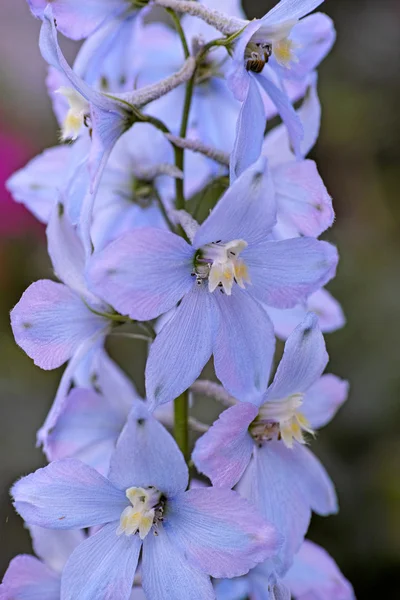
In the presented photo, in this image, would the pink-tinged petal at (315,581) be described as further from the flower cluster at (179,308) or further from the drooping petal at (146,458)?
the drooping petal at (146,458)

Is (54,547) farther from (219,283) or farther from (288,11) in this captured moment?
(288,11)

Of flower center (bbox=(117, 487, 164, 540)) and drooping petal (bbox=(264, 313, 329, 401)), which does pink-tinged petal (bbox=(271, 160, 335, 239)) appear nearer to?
drooping petal (bbox=(264, 313, 329, 401))

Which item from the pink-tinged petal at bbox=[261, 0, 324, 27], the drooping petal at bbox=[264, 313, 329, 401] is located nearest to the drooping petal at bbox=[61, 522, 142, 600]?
the drooping petal at bbox=[264, 313, 329, 401]

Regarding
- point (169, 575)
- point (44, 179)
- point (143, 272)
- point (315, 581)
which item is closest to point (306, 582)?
point (315, 581)

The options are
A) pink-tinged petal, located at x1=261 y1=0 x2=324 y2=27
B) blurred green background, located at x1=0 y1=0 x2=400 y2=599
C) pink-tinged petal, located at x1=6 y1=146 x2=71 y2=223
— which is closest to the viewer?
pink-tinged petal, located at x1=261 y1=0 x2=324 y2=27

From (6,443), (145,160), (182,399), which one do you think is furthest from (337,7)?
(182,399)

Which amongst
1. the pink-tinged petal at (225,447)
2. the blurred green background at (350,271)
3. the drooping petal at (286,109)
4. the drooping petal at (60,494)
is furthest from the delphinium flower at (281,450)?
the blurred green background at (350,271)

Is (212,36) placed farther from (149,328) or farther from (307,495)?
(307,495)
